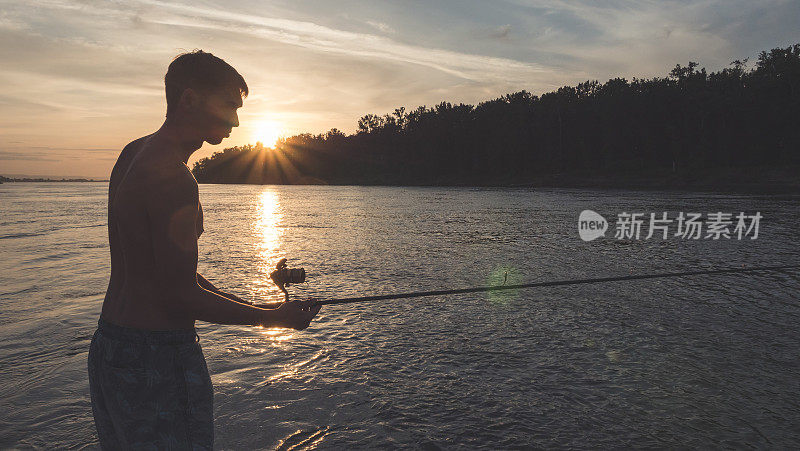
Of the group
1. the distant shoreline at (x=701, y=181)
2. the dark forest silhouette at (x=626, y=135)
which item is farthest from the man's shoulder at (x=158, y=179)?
the dark forest silhouette at (x=626, y=135)

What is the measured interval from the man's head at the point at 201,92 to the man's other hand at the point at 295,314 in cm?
88

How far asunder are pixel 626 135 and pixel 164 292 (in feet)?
333

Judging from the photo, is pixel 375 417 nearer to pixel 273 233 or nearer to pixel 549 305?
pixel 549 305

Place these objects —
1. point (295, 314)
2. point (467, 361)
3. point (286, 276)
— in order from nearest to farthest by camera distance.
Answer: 1. point (295, 314)
2. point (286, 276)
3. point (467, 361)

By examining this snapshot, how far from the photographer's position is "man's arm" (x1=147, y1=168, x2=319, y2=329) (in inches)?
79.6

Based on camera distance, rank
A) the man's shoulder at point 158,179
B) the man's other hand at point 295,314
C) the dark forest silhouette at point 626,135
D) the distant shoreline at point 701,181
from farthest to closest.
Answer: the dark forest silhouette at point 626,135 < the distant shoreline at point 701,181 < the man's other hand at point 295,314 < the man's shoulder at point 158,179

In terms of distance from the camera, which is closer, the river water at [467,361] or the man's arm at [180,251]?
the man's arm at [180,251]

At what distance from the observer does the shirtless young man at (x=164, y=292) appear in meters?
2.05

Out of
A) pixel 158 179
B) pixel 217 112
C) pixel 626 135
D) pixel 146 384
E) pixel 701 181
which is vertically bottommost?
pixel 146 384

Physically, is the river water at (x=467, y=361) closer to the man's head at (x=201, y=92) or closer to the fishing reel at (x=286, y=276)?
the fishing reel at (x=286, y=276)

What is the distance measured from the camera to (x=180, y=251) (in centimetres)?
206

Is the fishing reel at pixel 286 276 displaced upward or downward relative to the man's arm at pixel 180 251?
downward

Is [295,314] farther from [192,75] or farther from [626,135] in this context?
[626,135]

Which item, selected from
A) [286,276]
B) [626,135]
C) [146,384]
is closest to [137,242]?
[146,384]
